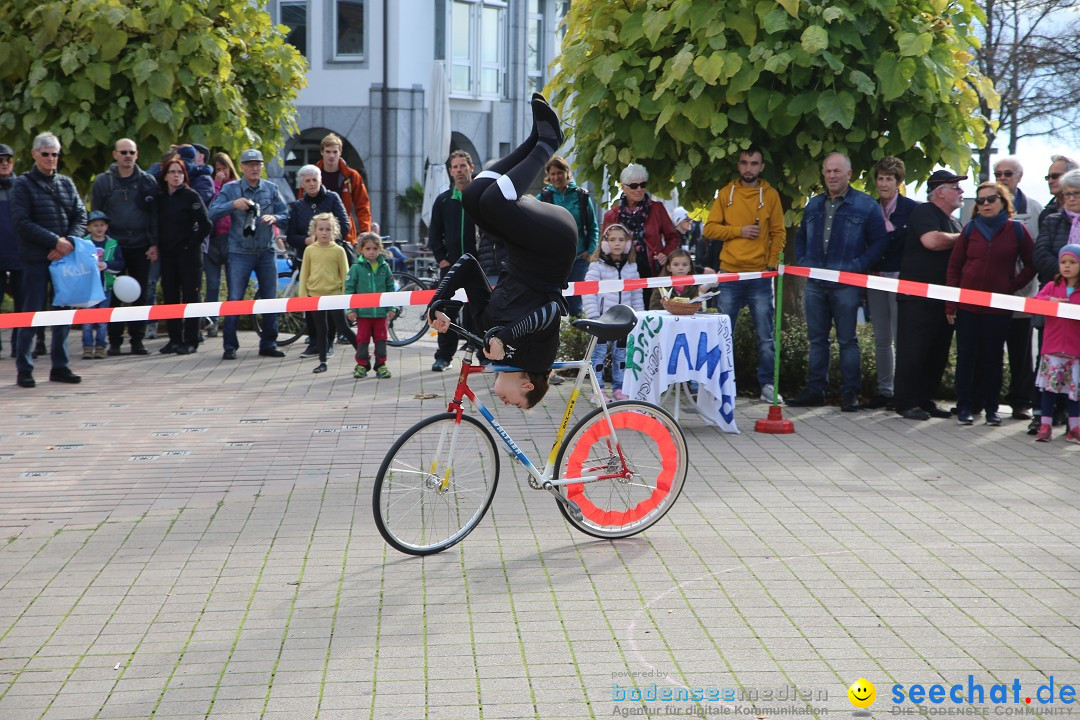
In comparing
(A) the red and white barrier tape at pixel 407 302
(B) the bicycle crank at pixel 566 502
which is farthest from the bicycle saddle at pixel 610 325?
(A) the red and white barrier tape at pixel 407 302

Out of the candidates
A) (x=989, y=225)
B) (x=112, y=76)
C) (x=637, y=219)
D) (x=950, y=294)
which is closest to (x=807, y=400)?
(x=950, y=294)

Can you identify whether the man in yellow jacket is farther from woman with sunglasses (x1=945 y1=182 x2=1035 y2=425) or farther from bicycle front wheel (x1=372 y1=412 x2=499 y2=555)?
bicycle front wheel (x1=372 y1=412 x2=499 y2=555)

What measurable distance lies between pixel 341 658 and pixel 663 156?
7744 mm

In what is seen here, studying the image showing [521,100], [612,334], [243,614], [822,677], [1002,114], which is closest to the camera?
[822,677]

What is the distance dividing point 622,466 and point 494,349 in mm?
1040

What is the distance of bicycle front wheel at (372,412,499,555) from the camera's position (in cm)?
610

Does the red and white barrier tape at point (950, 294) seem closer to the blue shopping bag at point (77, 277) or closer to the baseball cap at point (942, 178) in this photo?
the baseball cap at point (942, 178)

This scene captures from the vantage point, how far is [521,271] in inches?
246

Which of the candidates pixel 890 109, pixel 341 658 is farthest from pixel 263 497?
pixel 890 109

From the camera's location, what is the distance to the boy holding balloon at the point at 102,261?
1338 cm

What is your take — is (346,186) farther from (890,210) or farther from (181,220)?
(890,210)

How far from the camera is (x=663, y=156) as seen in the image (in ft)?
38.7

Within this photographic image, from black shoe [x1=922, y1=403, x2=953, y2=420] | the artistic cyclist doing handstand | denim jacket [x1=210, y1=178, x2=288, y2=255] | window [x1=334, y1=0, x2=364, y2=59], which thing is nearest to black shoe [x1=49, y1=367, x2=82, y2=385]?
denim jacket [x1=210, y1=178, x2=288, y2=255]

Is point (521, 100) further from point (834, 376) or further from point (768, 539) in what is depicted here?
point (768, 539)
